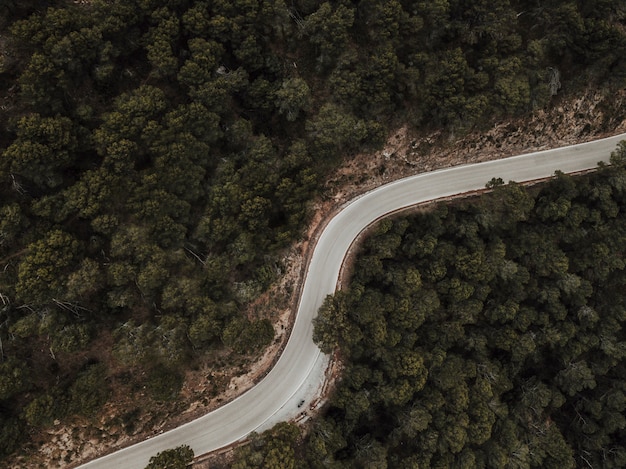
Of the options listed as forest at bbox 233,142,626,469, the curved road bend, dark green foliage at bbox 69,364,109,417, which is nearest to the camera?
dark green foliage at bbox 69,364,109,417

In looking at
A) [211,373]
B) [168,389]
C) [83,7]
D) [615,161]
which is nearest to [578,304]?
[615,161]

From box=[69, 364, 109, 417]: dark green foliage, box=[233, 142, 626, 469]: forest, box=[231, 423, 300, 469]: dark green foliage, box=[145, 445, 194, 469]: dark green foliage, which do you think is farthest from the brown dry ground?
box=[233, 142, 626, 469]: forest

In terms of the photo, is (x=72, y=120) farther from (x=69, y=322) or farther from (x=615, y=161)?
(x=615, y=161)

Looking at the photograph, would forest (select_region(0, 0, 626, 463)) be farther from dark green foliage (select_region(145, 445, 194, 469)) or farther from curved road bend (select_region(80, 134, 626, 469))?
dark green foliage (select_region(145, 445, 194, 469))

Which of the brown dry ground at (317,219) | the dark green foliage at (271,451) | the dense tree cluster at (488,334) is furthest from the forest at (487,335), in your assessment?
the brown dry ground at (317,219)

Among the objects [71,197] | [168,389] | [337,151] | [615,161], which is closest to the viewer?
[71,197]
